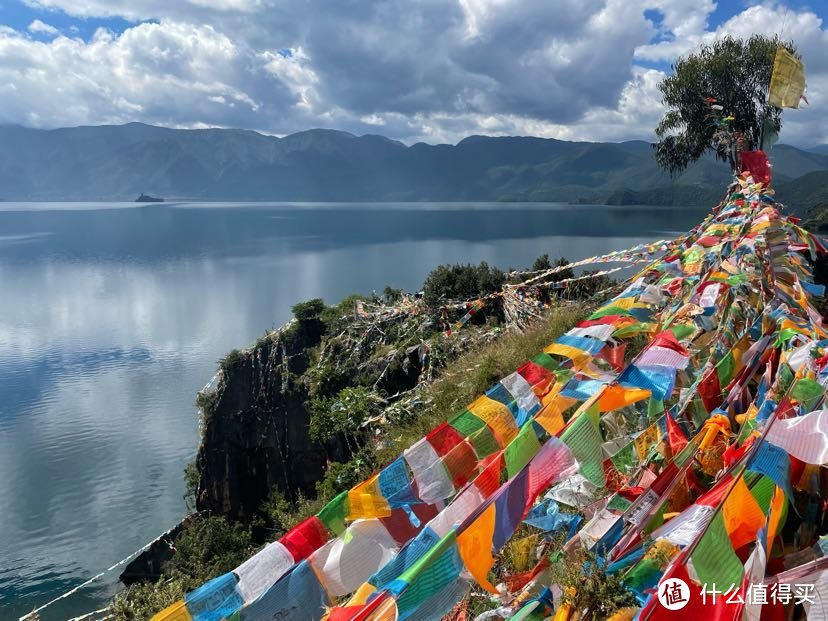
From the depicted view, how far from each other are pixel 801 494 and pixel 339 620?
2.67 m

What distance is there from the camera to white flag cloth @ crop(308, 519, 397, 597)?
3568mm

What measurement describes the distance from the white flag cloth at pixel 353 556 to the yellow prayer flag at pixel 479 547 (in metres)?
0.90

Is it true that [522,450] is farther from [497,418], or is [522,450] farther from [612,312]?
[612,312]

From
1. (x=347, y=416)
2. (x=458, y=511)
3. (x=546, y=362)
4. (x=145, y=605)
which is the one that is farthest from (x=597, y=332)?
(x=347, y=416)

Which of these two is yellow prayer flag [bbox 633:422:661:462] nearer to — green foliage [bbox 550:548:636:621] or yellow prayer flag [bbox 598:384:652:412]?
yellow prayer flag [bbox 598:384:652:412]

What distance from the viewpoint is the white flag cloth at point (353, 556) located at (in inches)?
140

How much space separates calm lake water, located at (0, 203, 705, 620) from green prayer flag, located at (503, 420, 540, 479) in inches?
807

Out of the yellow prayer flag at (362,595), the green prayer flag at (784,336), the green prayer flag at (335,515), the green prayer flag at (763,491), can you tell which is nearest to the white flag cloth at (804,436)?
the green prayer flag at (763,491)

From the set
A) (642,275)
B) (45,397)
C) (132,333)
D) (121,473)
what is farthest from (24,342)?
(642,275)

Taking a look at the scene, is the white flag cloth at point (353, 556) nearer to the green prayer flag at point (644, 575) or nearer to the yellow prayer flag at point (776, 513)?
the green prayer flag at point (644, 575)

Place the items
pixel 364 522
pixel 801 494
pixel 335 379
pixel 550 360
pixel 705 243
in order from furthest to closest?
pixel 335 379, pixel 705 243, pixel 550 360, pixel 364 522, pixel 801 494

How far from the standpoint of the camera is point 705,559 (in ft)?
8.77

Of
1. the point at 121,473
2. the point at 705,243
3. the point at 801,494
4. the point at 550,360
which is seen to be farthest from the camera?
the point at 121,473

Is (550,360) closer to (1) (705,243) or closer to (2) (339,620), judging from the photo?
(2) (339,620)
